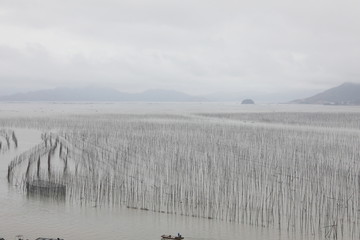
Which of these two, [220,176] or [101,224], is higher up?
[220,176]

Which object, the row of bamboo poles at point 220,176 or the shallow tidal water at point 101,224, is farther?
the row of bamboo poles at point 220,176

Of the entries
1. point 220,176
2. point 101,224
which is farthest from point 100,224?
point 220,176

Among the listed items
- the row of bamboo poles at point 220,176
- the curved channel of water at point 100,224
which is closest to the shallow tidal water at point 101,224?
the curved channel of water at point 100,224

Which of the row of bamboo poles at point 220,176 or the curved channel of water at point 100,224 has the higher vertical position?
the row of bamboo poles at point 220,176

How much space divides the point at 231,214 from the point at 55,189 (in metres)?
8.27

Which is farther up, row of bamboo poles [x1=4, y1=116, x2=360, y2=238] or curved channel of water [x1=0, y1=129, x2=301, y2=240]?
row of bamboo poles [x1=4, y1=116, x2=360, y2=238]

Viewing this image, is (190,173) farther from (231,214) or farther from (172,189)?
(231,214)

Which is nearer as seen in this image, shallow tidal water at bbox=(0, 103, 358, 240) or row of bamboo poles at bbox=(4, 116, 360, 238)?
shallow tidal water at bbox=(0, 103, 358, 240)

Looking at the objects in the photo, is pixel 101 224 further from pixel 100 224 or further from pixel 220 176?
pixel 220 176

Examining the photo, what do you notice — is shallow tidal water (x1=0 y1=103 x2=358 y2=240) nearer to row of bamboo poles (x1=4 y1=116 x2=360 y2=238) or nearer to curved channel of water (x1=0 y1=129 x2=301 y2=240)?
curved channel of water (x1=0 y1=129 x2=301 y2=240)

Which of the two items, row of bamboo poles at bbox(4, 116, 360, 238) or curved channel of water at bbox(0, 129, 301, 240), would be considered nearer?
curved channel of water at bbox(0, 129, 301, 240)

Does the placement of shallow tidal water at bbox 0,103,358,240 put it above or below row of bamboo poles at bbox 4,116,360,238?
below

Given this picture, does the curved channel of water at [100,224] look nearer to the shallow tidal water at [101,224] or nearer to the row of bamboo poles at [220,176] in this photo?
the shallow tidal water at [101,224]

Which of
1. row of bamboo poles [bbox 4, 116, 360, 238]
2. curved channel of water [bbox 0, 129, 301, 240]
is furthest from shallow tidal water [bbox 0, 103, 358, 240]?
row of bamboo poles [bbox 4, 116, 360, 238]
